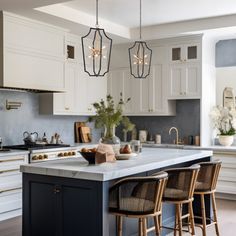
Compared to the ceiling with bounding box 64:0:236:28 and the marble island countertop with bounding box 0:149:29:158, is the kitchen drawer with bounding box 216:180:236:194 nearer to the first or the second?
the ceiling with bounding box 64:0:236:28

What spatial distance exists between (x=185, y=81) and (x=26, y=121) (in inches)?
110

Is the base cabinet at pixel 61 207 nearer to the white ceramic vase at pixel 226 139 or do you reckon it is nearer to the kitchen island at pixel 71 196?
the kitchen island at pixel 71 196

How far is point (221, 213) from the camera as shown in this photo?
224 inches

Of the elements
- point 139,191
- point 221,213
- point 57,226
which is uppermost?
point 139,191

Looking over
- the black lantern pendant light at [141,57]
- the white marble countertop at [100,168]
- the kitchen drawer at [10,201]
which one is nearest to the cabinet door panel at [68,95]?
the black lantern pendant light at [141,57]

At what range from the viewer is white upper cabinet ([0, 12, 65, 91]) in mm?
5463

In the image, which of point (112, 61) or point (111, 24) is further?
point (112, 61)

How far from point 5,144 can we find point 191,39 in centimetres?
354

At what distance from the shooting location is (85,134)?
754 cm

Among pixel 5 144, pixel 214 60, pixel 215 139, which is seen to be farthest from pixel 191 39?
pixel 5 144

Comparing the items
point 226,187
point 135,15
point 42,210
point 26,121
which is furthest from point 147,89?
point 42,210

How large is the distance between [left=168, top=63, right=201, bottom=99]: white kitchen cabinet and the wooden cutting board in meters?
1.65

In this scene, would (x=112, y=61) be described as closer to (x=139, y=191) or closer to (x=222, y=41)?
Answer: (x=222, y=41)

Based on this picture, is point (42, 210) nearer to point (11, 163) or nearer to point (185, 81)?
point (11, 163)
